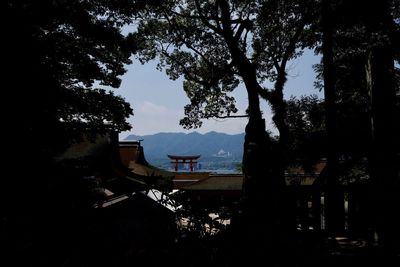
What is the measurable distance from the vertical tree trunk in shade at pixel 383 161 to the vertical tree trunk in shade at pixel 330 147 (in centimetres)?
158

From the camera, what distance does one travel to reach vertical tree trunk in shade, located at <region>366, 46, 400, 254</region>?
5.29 m

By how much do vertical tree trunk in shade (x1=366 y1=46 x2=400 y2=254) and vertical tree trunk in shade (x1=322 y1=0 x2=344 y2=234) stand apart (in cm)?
158

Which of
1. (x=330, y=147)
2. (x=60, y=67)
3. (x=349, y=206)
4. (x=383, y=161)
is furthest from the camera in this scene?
(x=330, y=147)

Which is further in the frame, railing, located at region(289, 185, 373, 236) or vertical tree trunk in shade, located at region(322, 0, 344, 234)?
vertical tree trunk in shade, located at region(322, 0, 344, 234)

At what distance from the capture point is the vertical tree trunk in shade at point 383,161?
5285 millimetres

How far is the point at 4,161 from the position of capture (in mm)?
4574

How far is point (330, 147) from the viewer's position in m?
8.12

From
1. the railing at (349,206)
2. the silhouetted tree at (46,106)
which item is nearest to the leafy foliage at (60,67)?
the silhouetted tree at (46,106)

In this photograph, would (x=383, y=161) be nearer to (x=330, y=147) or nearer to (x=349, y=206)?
(x=349, y=206)

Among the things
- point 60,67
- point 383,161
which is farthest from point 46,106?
point 383,161

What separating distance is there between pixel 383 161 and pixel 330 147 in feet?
9.31

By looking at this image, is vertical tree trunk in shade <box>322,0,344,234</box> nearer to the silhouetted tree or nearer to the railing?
the railing

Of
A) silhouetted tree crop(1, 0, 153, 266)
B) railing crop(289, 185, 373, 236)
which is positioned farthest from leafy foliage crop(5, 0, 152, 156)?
railing crop(289, 185, 373, 236)

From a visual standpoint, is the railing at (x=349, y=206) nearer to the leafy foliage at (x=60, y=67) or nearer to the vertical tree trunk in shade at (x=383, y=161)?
the vertical tree trunk in shade at (x=383, y=161)
